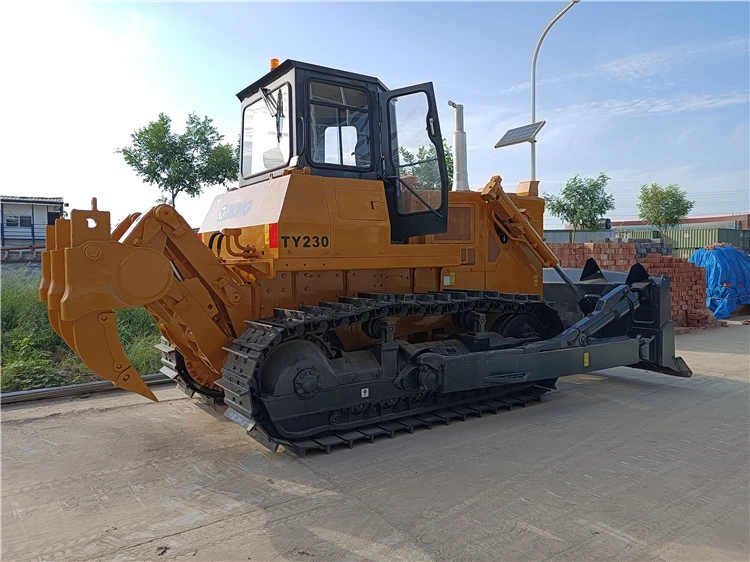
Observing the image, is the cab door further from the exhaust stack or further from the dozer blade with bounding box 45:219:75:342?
the dozer blade with bounding box 45:219:75:342

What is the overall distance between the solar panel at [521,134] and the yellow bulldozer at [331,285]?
6265 millimetres

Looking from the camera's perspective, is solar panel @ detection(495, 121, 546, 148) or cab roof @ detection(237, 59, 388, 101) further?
solar panel @ detection(495, 121, 546, 148)

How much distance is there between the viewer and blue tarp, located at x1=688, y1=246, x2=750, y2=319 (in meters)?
15.0

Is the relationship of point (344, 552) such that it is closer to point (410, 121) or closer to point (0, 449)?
point (0, 449)

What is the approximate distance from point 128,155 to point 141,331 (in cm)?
742

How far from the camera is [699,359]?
8953 mm

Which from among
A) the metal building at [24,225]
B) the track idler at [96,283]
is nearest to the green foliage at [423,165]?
the track idler at [96,283]

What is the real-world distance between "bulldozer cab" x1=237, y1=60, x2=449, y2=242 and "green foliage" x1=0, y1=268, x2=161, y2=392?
4054mm

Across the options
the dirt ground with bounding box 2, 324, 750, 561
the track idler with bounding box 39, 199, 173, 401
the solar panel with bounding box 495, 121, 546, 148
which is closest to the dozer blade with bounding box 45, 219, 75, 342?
the track idler with bounding box 39, 199, 173, 401

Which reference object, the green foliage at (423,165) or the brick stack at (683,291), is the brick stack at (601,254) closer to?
the brick stack at (683,291)

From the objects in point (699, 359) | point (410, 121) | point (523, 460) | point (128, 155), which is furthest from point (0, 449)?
point (128, 155)

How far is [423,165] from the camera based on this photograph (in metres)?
5.78

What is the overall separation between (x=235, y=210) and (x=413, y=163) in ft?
6.34

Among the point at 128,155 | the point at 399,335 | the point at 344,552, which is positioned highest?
the point at 128,155
